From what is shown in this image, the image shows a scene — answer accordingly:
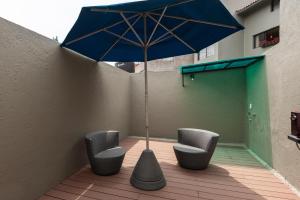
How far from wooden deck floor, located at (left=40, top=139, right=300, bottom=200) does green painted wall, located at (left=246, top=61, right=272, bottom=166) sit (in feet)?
1.31

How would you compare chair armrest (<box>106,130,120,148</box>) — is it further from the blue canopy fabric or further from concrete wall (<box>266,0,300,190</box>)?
concrete wall (<box>266,0,300,190</box>)

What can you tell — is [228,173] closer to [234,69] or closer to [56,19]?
[234,69]

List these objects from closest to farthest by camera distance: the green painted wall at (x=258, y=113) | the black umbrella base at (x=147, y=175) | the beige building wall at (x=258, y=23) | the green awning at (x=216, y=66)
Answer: the black umbrella base at (x=147, y=175) < the green painted wall at (x=258, y=113) < the green awning at (x=216, y=66) < the beige building wall at (x=258, y=23)

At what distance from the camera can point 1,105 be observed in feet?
6.53

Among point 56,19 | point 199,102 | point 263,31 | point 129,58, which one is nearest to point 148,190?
point 129,58

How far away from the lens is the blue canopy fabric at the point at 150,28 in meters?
2.06

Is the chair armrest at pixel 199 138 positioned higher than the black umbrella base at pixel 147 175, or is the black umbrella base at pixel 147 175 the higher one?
the chair armrest at pixel 199 138

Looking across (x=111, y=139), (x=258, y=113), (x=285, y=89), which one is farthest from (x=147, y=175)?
(x=258, y=113)

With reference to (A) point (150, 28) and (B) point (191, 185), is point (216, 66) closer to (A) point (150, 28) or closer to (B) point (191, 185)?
(A) point (150, 28)

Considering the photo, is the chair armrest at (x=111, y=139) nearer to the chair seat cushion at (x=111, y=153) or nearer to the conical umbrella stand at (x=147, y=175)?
the chair seat cushion at (x=111, y=153)

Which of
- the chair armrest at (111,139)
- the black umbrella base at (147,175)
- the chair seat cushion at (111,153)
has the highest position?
the chair armrest at (111,139)

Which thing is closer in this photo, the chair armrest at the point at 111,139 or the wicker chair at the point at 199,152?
the wicker chair at the point at 199,152

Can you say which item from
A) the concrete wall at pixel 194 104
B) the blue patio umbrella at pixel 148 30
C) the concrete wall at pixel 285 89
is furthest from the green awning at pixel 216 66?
the blue patio umbrella at pixel 148 30

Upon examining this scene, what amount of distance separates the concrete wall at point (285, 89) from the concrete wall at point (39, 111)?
3.48 m
